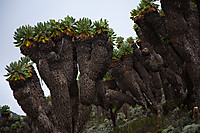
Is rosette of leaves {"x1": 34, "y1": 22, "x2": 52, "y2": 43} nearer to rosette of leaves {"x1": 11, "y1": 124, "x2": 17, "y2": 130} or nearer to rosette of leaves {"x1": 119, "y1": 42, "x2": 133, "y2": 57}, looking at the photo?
rosette of leaves {"x1": 119, "y1": 42, "x2": 133, "y2": 57}

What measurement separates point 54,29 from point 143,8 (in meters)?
6.11

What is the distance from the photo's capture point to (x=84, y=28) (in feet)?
31.9

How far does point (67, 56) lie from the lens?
31.0 ft

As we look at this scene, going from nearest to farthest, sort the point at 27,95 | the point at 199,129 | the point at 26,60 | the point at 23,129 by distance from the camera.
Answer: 1. the point at 199,129
2. the point at 27,95
3. the point at 26,60
4. the point at 23,129

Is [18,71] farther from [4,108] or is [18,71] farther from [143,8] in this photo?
[4,108]

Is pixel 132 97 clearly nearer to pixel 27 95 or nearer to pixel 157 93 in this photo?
pixel 157 93

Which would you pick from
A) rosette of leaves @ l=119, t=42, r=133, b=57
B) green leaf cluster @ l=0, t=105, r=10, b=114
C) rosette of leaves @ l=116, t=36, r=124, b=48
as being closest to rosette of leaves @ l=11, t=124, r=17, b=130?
green leaf cluster @ l=0, t=105, r=10, b=114

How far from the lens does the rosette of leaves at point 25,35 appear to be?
8805 millimetres

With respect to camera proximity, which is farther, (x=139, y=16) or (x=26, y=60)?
(x=139, y=16)

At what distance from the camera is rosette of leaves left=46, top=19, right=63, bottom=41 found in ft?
30.4

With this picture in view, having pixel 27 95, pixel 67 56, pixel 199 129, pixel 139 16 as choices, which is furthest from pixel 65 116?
pixel 139 16

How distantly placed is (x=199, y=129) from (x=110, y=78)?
1235cm

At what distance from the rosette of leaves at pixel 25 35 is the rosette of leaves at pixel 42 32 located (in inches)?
10.2

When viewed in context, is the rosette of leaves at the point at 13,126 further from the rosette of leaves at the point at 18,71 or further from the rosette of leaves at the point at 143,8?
the rosette of leaves at the point at 143,8
